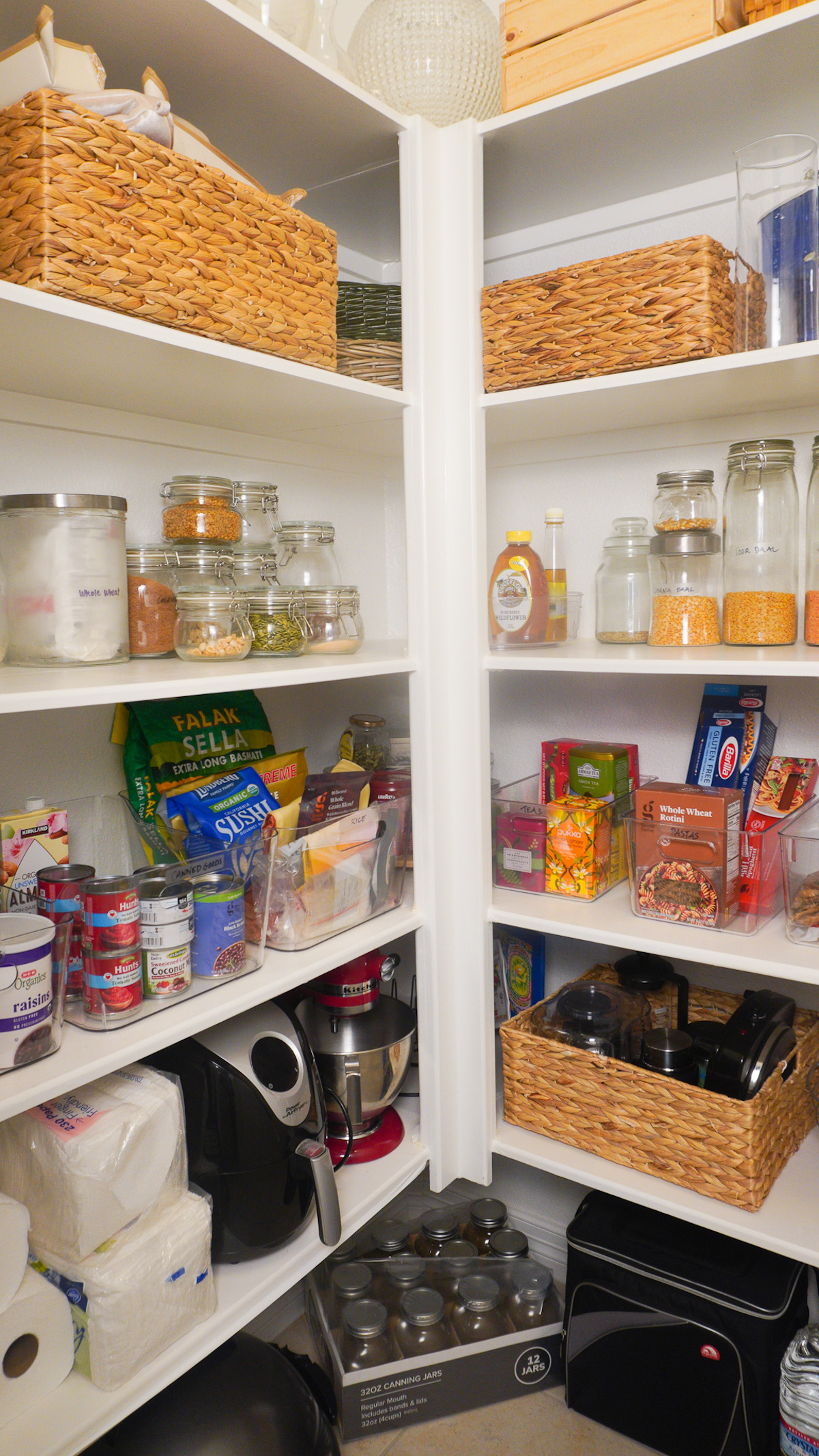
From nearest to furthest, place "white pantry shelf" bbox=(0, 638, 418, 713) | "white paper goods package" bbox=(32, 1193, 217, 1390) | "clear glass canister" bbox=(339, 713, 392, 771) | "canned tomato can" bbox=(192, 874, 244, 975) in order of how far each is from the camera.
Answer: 1. "white pantry shelf" bbox=(0, 638, 418, 713)
2. "white paper goods package" bbox=(32, 1193, 217, 1390)
3. "canned tomato can" bbox=(192, 874, 244, 975)
4. "clear glass canister" bbox=(339, 713, 392, 771)

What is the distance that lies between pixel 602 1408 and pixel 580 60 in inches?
79.6

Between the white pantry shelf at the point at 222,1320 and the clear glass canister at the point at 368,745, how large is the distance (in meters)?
0.62

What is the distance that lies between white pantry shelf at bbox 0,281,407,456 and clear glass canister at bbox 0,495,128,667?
164mm

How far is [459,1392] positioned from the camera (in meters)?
1.56

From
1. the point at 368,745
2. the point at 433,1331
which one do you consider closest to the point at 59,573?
the point at 368,745

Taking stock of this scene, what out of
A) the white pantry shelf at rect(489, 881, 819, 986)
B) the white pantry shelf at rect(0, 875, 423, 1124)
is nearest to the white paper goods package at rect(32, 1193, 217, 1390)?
the white pantry shelf at rect(0, 875, 423, 1124)

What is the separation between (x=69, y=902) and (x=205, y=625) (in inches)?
15.1

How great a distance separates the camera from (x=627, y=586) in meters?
1.52

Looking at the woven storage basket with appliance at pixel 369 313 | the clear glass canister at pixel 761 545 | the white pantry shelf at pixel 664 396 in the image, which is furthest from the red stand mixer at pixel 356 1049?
the woven storage basket with appliance at pixel 369 313

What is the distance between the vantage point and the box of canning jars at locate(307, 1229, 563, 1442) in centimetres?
151

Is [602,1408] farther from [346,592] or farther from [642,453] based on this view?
[642,453]

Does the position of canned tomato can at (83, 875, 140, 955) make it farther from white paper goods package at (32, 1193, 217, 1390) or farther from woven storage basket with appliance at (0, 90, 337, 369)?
woven storage basket with appliance at (0, 90, 337, 369)

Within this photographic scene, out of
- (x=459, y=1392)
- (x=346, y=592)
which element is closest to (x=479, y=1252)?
(x=459, y=1392)

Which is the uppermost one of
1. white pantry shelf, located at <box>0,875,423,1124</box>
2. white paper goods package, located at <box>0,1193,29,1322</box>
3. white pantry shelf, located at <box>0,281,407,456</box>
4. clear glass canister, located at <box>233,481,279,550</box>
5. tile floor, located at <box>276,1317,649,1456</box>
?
white pantry shelf, located at <box>0,281,407,456</box>
